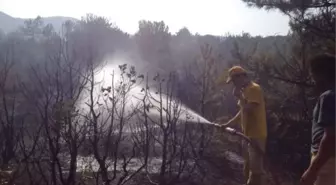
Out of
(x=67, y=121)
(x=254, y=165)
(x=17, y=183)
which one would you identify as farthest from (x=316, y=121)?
(x=17, y=183)

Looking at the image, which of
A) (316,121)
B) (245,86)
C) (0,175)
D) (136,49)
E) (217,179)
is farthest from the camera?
(136,49)

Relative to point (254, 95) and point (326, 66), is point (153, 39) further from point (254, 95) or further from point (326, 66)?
point (326, 66)

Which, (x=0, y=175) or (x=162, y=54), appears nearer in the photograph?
(x=0, y=175)

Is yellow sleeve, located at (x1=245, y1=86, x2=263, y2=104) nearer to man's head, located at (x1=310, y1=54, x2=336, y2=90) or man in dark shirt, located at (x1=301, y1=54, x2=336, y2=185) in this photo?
man in dark shirt, located at (x1=301, y1=54, x2=336, y2=185)

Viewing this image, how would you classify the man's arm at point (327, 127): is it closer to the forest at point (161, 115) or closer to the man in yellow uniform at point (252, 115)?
the man in yellow uniform at point (252, 115)

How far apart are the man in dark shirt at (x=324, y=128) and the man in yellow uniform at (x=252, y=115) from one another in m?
1.93

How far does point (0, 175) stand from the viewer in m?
4.00

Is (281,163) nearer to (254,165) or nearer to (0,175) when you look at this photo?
(254,165)

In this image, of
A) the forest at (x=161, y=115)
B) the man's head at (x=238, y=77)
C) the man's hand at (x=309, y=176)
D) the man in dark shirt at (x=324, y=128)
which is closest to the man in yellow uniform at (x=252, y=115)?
the man's head at (x=238, y=77)

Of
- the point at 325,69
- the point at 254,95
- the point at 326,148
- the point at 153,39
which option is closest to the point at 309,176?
the point at 326,148

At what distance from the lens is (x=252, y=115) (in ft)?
18.5

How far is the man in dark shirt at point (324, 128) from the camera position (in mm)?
3172

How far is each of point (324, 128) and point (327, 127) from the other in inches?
1.9

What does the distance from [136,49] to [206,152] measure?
3140 cm
